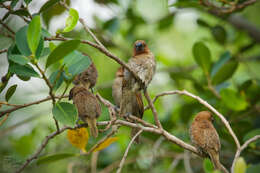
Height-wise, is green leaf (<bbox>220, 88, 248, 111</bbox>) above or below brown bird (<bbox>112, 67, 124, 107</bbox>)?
above

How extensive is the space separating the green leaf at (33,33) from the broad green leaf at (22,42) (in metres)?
0.08

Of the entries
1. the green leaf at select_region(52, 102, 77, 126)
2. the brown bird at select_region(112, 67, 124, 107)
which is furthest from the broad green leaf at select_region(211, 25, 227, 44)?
the green leaf at select_region(52, 102, 77, 126)

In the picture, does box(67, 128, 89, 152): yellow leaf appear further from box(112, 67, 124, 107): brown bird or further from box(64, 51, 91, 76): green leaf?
box(112, 67, 124, 107): brown bird

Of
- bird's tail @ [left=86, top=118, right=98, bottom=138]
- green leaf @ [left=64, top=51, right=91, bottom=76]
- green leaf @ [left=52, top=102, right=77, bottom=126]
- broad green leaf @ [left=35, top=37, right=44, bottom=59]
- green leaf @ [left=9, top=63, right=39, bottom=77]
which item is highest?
broad green leaf @ [left=35, top=37, right=44, bottom=59]

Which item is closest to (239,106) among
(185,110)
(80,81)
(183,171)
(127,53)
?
(185,110)

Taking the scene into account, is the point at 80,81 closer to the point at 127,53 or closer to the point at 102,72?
the point at 127,53

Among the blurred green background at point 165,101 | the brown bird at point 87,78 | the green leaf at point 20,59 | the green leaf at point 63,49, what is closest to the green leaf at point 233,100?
the blurred green background at point 165,101

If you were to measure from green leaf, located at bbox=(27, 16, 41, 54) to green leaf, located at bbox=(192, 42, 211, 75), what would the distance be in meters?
2.09

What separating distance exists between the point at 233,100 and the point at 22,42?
7.65ft

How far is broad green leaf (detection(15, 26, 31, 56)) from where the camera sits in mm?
2102

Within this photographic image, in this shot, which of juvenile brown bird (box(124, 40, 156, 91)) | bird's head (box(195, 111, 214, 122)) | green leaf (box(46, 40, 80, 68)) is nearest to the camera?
green leaf (box(46, 40, 80, 68))

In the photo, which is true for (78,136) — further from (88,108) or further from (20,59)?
(20,59)

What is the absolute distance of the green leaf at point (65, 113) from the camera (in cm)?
210

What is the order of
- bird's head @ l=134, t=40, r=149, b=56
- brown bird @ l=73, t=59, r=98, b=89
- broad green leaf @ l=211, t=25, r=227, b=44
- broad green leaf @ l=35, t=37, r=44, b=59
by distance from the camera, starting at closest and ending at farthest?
broad green leaf @ l=35, t=37, r=44, b=59 → brown bird @ l=73, t=59, r=98, b=89 → bird's head @ l=134, t=40, r=149, b=56 → broad green leaf @ l=211, t=25, r=227, b=44
